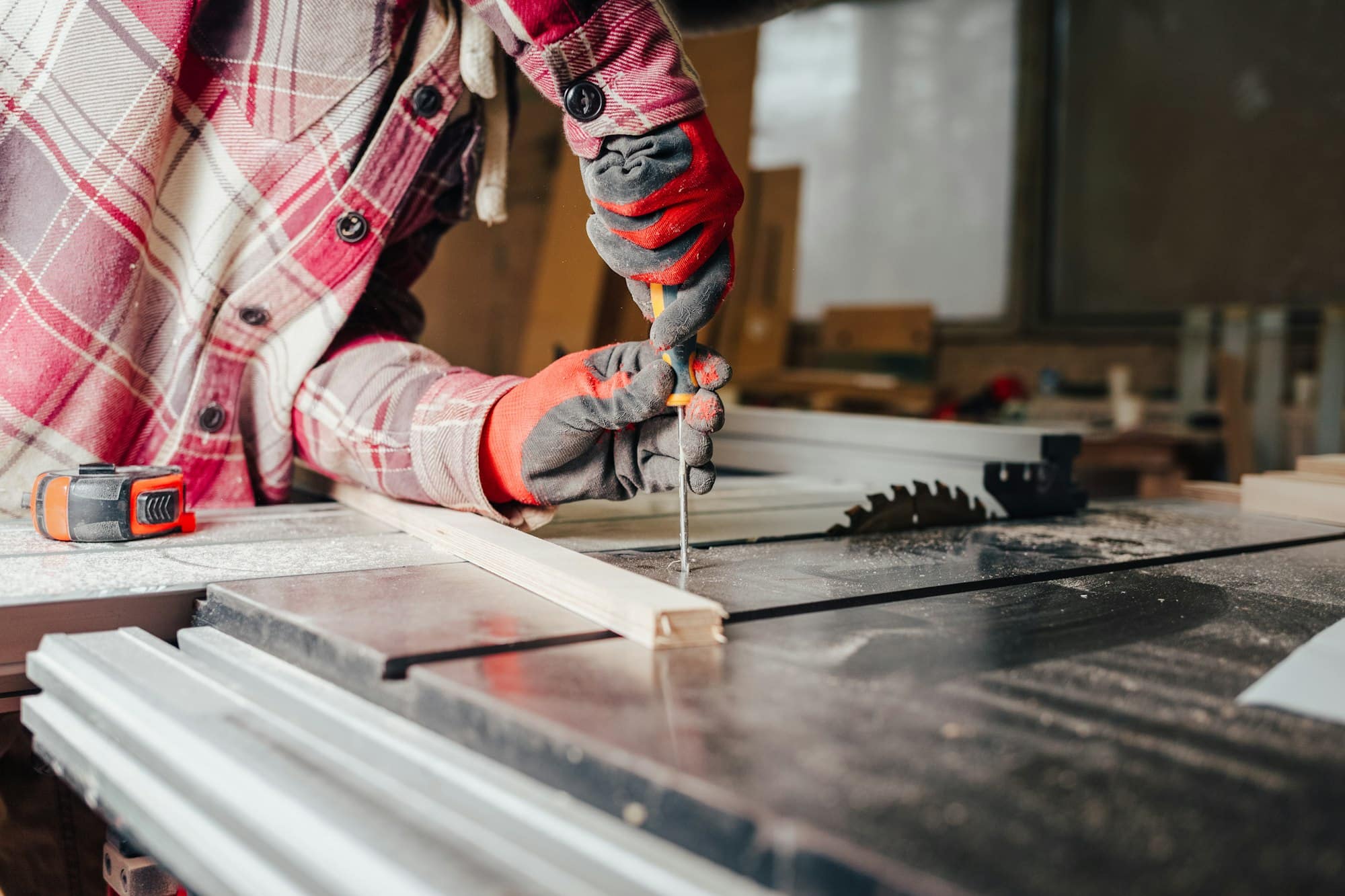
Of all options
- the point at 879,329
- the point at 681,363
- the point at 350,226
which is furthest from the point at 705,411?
the point at 879,329

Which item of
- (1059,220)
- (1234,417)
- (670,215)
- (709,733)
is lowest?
(709,733)

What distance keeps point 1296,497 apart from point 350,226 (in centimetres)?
145

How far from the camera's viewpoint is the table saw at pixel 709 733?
0.42 metres

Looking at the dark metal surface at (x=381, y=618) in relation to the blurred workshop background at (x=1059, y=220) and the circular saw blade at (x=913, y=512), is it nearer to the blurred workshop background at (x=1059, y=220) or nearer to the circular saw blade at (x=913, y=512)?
the circular saw blade at (x=913, y=512)

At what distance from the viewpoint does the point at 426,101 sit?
50.4 inches

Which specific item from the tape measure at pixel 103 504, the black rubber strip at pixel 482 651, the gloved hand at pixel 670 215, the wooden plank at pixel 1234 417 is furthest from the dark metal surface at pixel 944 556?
the wooden plank at pixel 1234 417

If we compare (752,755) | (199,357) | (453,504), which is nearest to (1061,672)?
(752,755)

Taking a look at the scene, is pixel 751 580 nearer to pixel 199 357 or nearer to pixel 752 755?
pixel 752 755

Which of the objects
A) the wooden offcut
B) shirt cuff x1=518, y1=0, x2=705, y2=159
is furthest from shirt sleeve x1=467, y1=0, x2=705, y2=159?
the wooden offcut

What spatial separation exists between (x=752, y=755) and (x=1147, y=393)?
4405mm

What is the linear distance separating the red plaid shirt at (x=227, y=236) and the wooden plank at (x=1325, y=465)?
54.4 inches

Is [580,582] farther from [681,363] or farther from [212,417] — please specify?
[212,417]

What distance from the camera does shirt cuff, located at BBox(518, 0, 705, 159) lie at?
37.5 inches

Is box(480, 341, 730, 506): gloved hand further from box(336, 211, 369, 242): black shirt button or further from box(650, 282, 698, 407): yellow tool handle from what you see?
box(336, 211, 369, 242): black shirt button
